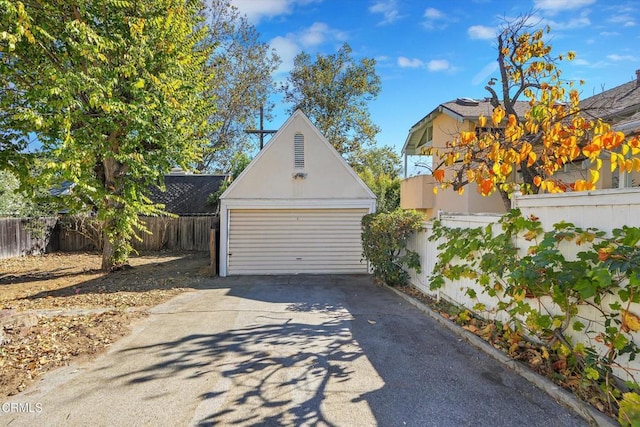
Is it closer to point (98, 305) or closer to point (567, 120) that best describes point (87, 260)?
point (98, 305)

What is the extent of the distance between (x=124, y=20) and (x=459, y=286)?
10444mm

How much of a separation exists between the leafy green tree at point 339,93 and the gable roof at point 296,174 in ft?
39.2

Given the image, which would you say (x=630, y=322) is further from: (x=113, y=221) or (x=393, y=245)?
(x=113, y=221)

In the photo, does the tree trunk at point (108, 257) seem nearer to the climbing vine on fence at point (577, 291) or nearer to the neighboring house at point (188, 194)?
the neighboring house at point (188, 194)

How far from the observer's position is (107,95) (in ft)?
30.7

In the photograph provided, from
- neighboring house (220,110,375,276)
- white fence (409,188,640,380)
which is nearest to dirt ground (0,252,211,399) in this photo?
neighboring house (220,110,375,276)

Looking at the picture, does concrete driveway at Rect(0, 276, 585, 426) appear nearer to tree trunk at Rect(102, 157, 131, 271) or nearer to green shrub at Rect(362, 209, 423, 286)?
green shrub at Rect(362, 209, 423, 286)

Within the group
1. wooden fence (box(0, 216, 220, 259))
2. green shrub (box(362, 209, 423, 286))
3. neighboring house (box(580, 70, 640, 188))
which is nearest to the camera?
neighboring house (box(580, 70, 640, 188))

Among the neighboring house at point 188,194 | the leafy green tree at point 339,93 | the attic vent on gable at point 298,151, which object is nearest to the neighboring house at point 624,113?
the attic vent on gable at point 298,151

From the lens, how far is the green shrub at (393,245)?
810 centimetres

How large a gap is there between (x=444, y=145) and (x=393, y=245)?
17.5 feet

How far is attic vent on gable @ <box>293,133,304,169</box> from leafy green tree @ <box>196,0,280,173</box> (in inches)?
475

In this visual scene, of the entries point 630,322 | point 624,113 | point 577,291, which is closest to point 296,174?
point 624,113

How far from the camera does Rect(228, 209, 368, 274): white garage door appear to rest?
436 inches
